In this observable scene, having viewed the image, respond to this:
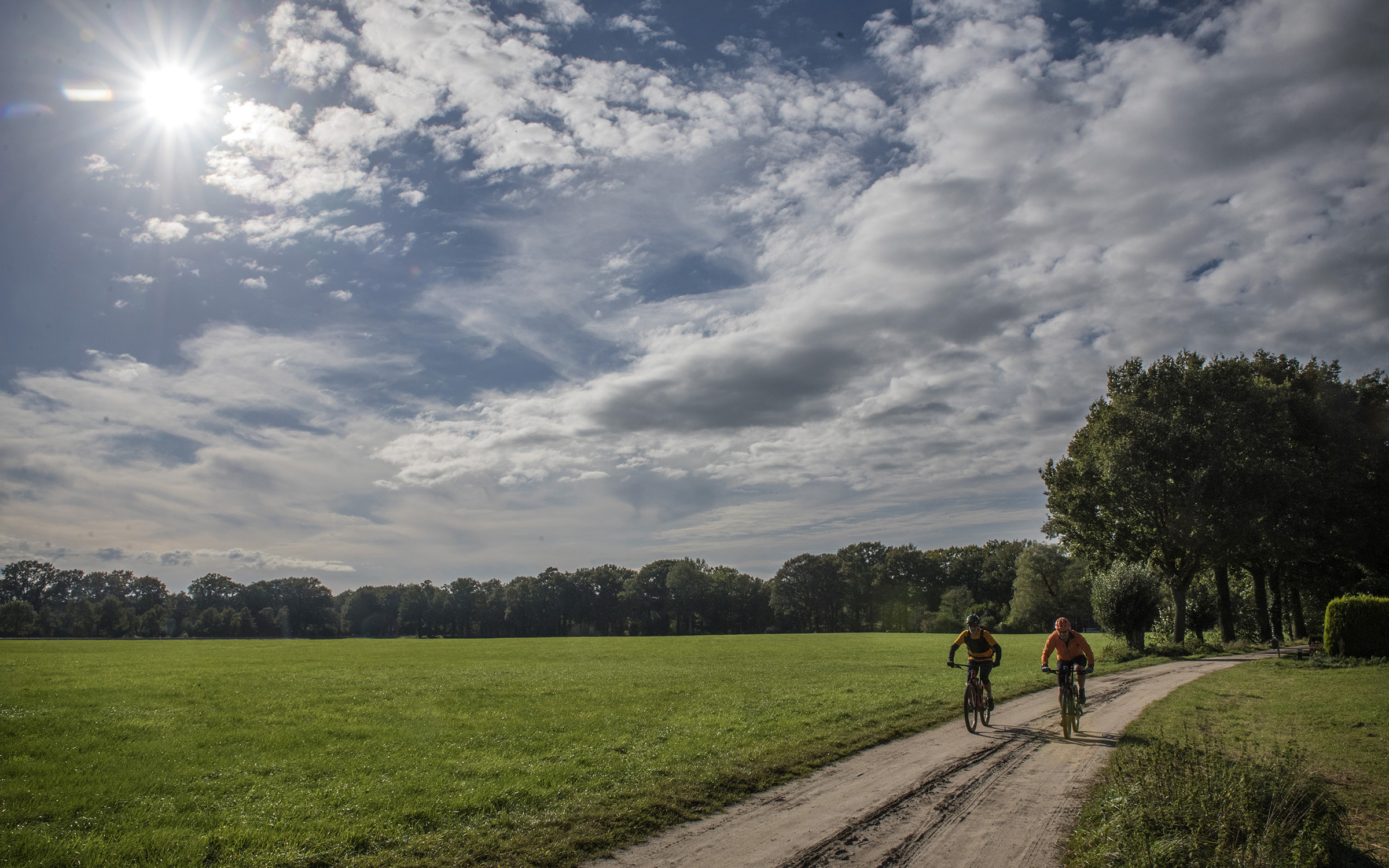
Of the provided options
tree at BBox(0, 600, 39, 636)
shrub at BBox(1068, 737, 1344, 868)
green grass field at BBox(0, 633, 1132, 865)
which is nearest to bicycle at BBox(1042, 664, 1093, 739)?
green grass field at BBox(0, 633, 1132, 865)

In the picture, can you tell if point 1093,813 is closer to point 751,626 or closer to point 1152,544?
point 1152,544

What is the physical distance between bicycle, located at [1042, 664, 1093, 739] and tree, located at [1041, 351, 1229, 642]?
97.3 ft

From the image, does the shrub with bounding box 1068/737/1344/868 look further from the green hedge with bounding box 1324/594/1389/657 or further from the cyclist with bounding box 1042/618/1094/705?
the green hedge with bounding box 1324/594/1389/657

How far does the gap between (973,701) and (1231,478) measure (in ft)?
107

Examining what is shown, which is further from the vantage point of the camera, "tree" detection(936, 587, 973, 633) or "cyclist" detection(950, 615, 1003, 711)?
"tree" detection(936, 587, 973, 633)

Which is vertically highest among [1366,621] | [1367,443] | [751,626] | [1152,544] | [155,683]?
[1367,443]

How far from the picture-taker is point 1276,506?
38.3 metres

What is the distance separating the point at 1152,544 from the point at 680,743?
41.6m

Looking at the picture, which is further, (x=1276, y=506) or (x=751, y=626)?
(x=751, y=626)

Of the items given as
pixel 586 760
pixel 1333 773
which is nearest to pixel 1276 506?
pixel 1333 773

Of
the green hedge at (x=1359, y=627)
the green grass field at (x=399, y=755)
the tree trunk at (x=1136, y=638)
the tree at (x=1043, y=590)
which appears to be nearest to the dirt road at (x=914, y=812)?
the green grass field at (x=399, y=755)

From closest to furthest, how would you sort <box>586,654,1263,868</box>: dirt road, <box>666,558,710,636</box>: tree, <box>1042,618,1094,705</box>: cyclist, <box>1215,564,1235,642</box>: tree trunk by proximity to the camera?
<box>586,654,1263,868</box>: dirt road < <box>1042,618,1094,705</box>: cyclist < <box>1215,564,1235,642</box>: tree trunk < <box>666,558,710,636</box>: tree

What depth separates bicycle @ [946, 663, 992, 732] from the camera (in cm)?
1545

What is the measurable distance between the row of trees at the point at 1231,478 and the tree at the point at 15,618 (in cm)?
17117
